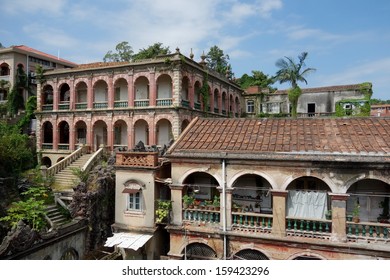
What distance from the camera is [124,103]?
22.0 metres

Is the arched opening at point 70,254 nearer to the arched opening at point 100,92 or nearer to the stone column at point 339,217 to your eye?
the stone column at point 339,217

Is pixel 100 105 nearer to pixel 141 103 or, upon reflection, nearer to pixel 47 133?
pixel 141 103

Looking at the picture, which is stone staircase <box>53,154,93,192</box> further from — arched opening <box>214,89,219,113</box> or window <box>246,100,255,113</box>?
window <box>246,100,255,113</box>

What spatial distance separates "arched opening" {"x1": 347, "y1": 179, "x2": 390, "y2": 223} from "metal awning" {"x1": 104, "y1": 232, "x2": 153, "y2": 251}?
7.59m

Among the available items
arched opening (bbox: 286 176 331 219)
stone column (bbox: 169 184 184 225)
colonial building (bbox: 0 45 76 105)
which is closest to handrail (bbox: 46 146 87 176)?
stone column (bbox: 169 184 184 225)

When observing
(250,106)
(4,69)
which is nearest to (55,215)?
(4,69)

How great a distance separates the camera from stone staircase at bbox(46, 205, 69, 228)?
48.2 ft

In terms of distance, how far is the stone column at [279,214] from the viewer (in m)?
9.67

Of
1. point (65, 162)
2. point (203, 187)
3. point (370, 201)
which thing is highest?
point (65, 162)

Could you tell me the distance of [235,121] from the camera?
12.5 m

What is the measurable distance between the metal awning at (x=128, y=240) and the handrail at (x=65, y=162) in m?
9.12

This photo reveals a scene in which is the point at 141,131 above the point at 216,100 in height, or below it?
below

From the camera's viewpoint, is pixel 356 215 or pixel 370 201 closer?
pixel 356 215

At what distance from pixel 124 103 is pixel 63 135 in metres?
7.94
